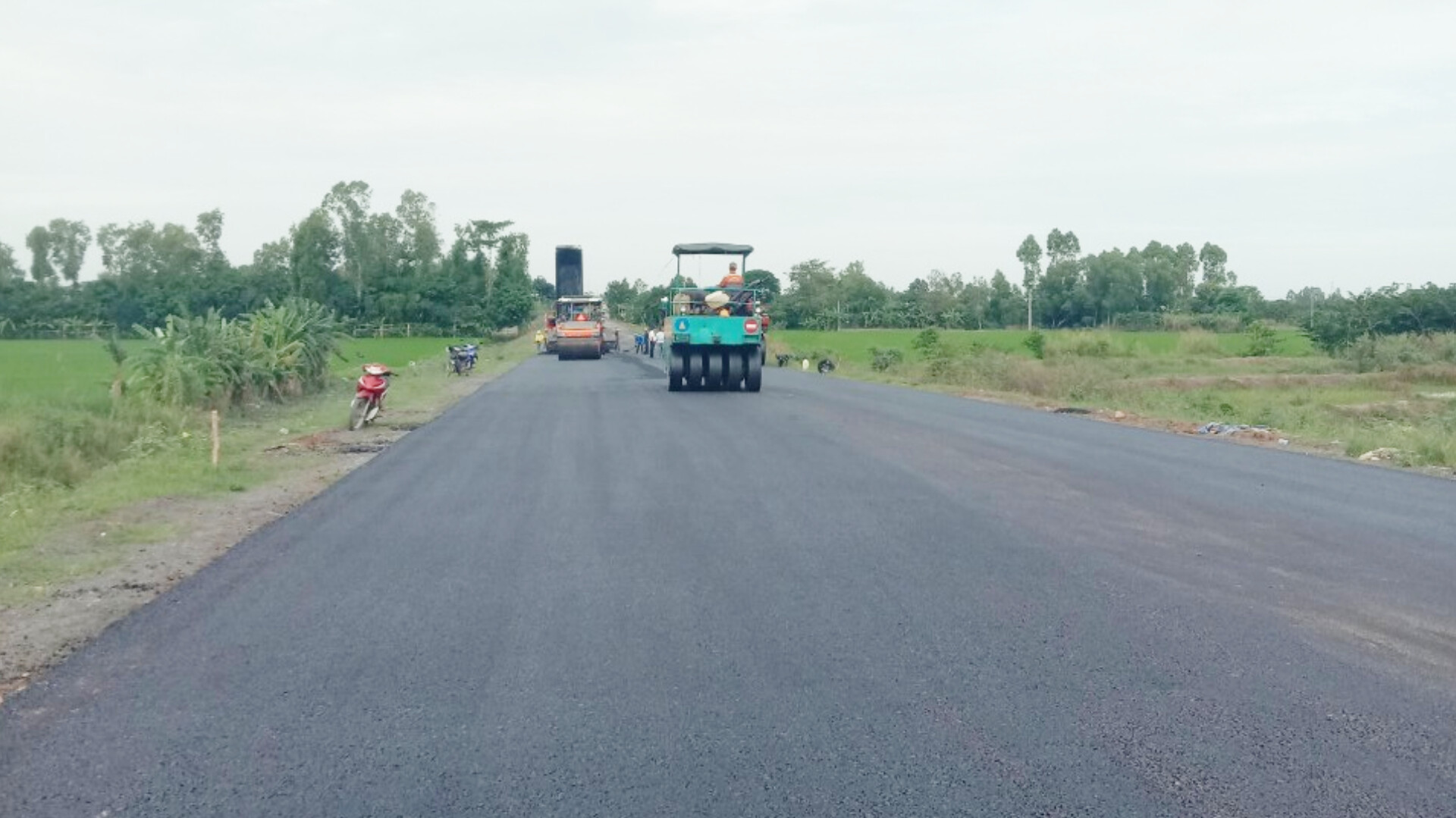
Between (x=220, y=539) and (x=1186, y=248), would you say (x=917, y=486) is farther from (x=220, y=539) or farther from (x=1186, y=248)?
(x=1186, y=248)

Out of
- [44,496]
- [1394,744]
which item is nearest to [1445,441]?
[1394,744]

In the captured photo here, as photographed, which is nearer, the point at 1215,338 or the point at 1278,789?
the point at 1278,789

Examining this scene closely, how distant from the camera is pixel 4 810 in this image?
4859 mm

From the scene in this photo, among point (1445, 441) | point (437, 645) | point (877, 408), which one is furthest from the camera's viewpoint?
point (877, 408)

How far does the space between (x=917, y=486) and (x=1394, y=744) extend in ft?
28.0

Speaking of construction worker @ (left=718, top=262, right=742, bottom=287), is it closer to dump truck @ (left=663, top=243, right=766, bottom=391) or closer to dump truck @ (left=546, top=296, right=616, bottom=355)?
dump truck @ (left=663, top=243, right=766, bottom=391)

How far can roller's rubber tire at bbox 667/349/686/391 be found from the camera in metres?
31.0

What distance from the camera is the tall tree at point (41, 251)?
117562 millimetres

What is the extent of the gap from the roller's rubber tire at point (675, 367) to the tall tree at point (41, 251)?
342 feet

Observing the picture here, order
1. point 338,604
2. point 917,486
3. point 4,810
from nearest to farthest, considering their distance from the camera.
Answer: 1. point 4,810
2. point 338,604
3. point 917,486

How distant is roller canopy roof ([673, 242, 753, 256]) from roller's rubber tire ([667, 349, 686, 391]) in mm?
2622

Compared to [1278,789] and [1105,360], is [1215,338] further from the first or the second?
[1278,789]

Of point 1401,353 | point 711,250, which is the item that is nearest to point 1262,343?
point 1401,353

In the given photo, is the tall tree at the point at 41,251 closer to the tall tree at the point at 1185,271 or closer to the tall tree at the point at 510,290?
the tall tree at the point at 510,290
